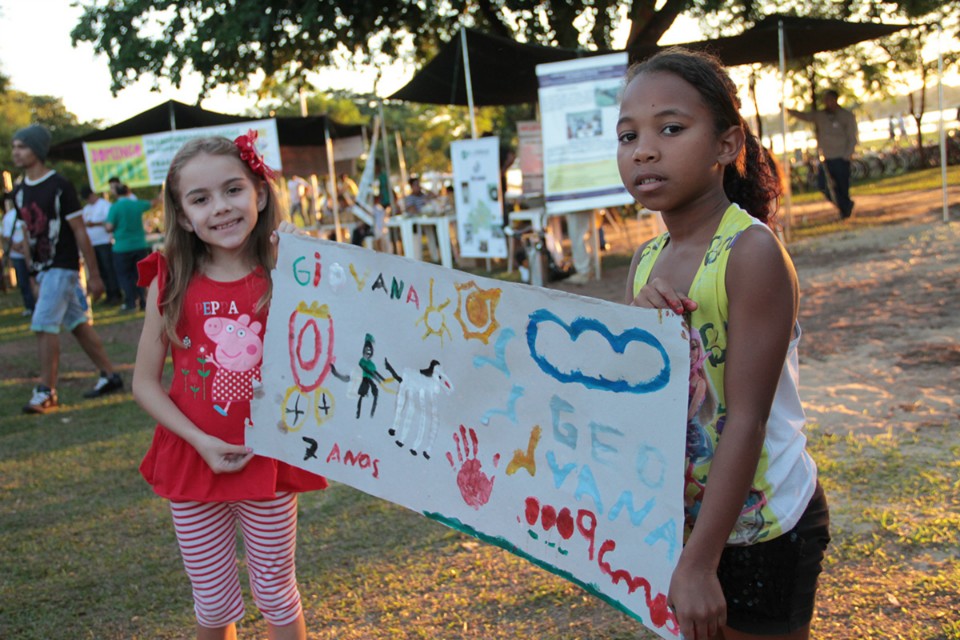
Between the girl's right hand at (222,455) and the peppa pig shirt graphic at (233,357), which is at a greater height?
the peppa pig shirt graphic at (233,357)

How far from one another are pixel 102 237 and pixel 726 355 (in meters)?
14.0

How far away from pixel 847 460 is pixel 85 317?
17.7 feet

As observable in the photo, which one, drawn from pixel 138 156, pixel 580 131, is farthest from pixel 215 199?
pixel 138 156

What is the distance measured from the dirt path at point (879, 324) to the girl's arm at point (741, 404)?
11.0ft

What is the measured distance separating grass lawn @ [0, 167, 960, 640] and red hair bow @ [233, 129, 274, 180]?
1.56m

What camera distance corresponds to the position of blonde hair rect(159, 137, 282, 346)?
2.29 metres

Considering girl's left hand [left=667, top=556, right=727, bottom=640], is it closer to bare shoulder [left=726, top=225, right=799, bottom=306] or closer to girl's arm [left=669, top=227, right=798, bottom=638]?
girl's arm [left=669, top=227, right=798, bottom=638]

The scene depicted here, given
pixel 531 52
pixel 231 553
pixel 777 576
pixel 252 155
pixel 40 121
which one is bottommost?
pixel 231 553

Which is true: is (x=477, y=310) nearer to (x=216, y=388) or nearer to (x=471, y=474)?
(x=471, y=474)

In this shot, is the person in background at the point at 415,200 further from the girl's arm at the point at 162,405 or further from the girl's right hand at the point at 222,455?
the girl's right hand at the point at 222,455

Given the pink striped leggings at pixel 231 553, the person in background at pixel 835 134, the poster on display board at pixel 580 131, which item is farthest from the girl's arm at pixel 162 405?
the person in background at pixel 835 134

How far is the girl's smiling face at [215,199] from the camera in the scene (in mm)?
2293

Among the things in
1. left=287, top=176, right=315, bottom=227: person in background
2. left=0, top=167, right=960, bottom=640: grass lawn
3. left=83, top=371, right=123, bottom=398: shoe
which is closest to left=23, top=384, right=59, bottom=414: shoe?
left=83, top=371, right=123, bottom=398: shoe

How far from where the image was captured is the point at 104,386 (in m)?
7.16
